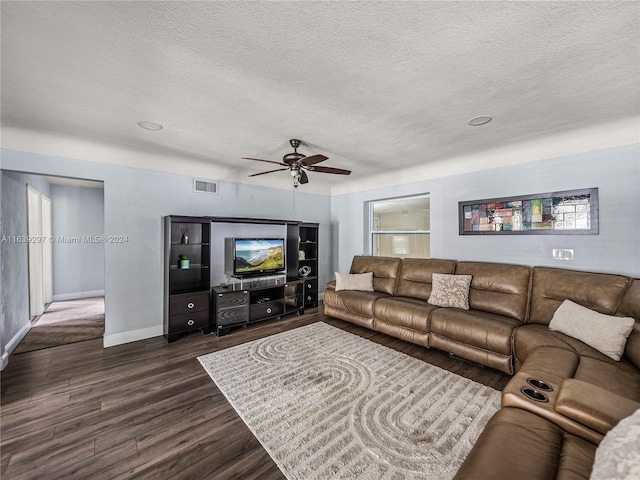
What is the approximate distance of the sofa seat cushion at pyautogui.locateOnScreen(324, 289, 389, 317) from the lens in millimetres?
3898

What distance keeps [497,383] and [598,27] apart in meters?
2.77

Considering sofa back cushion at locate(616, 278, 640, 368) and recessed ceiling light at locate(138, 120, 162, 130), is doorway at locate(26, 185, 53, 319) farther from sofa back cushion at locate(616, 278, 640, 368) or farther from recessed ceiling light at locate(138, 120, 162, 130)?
sofa back cushion at locate(616, 278, 640, 368)

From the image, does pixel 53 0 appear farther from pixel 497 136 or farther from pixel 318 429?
pixel 497 136

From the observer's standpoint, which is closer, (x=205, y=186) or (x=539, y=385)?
(x=539, y=385)

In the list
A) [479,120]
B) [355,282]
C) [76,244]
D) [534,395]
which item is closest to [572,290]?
[534,395]

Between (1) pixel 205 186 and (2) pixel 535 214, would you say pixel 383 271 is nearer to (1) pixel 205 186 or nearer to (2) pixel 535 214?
(2) pixel 535 214

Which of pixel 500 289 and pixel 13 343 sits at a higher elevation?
pixel 500 289

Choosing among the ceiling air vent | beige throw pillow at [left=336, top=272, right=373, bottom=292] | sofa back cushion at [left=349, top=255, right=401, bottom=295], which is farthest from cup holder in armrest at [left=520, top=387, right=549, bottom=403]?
the ceiling air vent

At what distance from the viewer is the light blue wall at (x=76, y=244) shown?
571 centimetres

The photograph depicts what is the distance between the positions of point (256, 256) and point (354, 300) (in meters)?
1.76

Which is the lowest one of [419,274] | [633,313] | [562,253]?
[633,313]

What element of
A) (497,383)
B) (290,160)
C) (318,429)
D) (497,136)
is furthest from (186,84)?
(497,383)

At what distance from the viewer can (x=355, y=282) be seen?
14.7 ft

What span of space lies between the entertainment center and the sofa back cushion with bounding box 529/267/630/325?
3.35 meters
